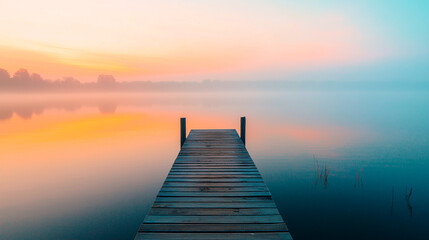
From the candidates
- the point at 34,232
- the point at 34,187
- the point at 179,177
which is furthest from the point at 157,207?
the point at 34,187

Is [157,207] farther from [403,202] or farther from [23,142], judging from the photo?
[23,142]

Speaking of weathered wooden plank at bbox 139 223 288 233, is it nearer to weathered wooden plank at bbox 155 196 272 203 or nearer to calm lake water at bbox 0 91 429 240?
weathered wooden plank at bbox 155 196 272 203

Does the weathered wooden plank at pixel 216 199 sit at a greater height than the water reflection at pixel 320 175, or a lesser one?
greater

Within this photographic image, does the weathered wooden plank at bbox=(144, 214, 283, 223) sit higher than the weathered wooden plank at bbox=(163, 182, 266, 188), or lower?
lower

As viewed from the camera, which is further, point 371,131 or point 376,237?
point 371,131

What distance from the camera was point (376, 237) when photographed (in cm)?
686

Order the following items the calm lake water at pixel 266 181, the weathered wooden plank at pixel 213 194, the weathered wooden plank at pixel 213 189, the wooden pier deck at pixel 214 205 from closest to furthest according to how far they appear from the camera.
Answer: the wooden pier deck at pixel 214 205, the weathered wooden plank at pixel 213 194, the weathered wooden plank at pixel 213 189, the calm lake water at pixel 266 181

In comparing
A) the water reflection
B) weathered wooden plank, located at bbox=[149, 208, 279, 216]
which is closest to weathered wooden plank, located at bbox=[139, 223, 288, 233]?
weathered wooden plank, located at bbox=[149, 208, 279, 216]

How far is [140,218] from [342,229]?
6.38 m

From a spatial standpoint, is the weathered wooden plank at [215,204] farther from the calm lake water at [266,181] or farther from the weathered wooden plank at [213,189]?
the calm lake water at [266,181]

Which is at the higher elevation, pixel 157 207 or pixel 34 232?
pixel 157 207

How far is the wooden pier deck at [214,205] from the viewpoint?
3.75 m

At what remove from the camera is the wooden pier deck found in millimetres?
3750

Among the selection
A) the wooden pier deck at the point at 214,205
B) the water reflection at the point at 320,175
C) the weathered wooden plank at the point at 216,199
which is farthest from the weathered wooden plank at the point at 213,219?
the water reflection at the point at 320,175
